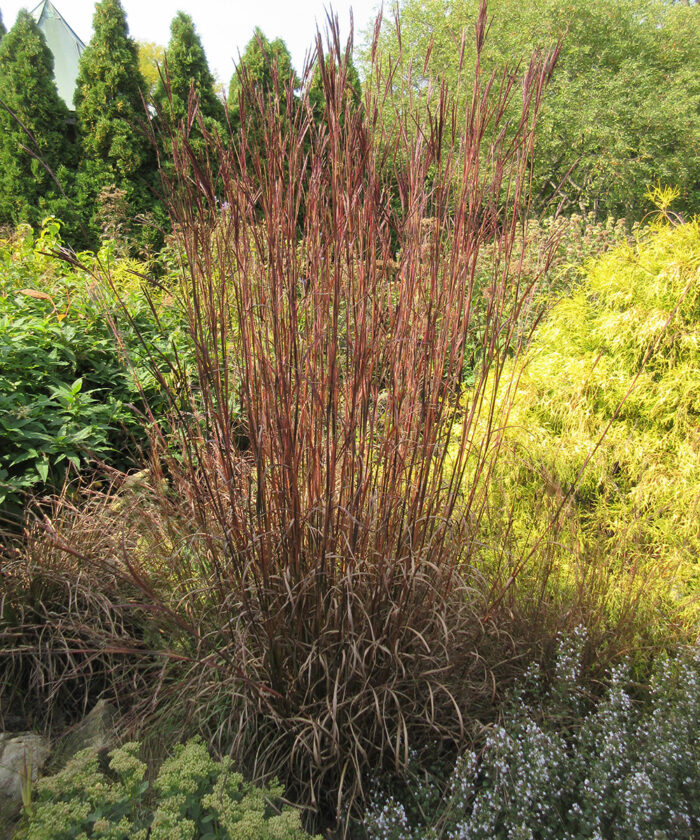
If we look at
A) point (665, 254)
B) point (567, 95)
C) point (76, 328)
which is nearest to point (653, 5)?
point (567, 95)

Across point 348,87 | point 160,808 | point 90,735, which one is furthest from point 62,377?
point 160,808

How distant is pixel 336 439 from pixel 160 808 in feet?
2.98

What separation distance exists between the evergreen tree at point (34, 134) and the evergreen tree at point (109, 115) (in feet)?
1.54

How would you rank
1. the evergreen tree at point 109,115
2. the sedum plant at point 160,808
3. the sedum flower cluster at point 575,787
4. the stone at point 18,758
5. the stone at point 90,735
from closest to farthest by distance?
1. the sedum plant at point 160,808
2. the sedum flower cluster at point 575,787
3. the stone at point 18,758
4. the stone at point 90,735
5. the evergreen tree at point 109,115

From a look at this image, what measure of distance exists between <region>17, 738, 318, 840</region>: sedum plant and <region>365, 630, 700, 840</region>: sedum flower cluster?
0.48 metres

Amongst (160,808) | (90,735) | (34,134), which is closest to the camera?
(160,808)

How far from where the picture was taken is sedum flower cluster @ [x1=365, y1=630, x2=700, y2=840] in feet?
4.95

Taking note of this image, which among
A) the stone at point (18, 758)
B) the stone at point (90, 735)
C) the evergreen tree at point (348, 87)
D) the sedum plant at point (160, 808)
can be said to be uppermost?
the evergreen tree at point (348, 87)

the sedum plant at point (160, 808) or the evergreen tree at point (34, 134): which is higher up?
the evergreen tree at point (34, 134)

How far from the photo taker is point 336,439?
1653 mm

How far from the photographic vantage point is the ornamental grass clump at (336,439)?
1.58 m

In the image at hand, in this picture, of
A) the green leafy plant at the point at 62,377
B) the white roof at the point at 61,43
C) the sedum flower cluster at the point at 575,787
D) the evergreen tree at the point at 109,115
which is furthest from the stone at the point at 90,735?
the white roof at the point at 61,43

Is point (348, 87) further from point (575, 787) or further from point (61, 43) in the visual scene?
point (61, 43)

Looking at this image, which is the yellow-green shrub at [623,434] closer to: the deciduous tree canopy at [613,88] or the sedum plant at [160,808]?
the sedum plant at [160,808]
